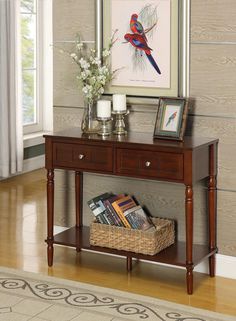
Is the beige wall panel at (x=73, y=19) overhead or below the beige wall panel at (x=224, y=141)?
overhead

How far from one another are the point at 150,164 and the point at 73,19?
3.69ft

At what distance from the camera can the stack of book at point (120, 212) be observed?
4098 mm

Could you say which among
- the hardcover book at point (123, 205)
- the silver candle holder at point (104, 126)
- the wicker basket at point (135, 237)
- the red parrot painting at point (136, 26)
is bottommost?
the wicker basket at point (135, 237)

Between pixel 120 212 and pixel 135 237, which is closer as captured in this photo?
pixel 135 237

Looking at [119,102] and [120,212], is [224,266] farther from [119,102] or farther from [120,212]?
[119,102]

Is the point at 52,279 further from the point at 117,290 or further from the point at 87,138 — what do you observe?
the point at 87,138

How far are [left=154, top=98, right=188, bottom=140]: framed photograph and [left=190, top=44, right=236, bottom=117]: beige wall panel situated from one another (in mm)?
128

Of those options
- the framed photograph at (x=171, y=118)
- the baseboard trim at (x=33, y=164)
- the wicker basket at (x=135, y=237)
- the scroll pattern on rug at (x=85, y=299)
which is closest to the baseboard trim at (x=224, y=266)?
the wicker basket at (x=135, y=237)

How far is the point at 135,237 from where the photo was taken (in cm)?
400

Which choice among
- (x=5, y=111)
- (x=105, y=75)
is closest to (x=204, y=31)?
(x=105, y=75)

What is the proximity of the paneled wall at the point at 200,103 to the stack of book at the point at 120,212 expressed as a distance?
0.48ft

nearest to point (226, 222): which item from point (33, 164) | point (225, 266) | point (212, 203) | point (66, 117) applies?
point (212, 203)

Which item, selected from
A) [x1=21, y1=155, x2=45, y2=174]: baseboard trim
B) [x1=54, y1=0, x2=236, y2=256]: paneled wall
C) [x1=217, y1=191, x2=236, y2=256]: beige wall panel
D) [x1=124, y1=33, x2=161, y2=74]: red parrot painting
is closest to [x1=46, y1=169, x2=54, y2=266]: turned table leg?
[x1=54, y1=0, x2=236, y2=256]: paneled wall

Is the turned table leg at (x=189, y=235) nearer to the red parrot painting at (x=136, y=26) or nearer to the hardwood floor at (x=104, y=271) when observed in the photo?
the hardwood floor at (x=104, y=271)
